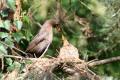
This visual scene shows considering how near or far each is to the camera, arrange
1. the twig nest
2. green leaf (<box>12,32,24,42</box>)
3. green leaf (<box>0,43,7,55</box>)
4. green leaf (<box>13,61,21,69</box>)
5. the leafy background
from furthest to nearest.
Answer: the leafy background
green leaf (<box>12,32,24,42</box>)
green leaf (<box>0,43,7,55</box>)
green leaf (<box>13,61,21,69</box>)
the twig nest

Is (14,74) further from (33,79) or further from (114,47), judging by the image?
(114,47)

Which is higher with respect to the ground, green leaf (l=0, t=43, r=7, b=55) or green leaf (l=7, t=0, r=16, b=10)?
green leaf (l=7, t=0, r=16, b=10)

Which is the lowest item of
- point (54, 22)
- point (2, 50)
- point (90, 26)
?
point (90, 26)

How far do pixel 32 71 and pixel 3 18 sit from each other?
1175mm

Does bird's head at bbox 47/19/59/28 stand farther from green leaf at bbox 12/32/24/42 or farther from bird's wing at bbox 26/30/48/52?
green leaf at bbox 12/32/24/42

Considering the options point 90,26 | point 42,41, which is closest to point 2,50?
point 42,41

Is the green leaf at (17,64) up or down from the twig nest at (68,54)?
down

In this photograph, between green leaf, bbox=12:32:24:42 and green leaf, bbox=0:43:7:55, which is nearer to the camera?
green leaf, bbox=0:43:7:55

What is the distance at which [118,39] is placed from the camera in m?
6.12

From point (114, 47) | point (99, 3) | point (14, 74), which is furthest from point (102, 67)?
point (14, 74)

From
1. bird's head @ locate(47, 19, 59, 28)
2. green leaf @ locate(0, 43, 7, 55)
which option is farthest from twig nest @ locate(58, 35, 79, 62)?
green leaf @ locate(0, 43, 7, 55)

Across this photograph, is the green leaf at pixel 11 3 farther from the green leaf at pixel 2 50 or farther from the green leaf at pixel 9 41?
the green leaf at pixel 2 50

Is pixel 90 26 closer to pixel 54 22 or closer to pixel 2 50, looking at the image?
pixel 54 22

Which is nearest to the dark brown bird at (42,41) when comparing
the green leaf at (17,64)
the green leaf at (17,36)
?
the green leaf at (17,36)
